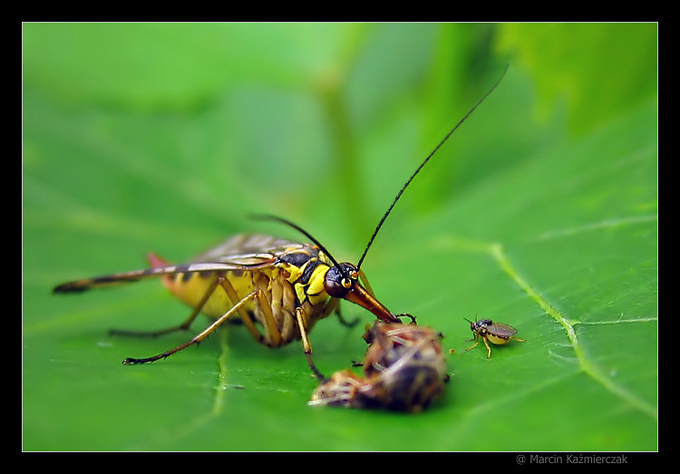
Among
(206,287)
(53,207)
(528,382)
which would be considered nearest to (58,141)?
(53,207)

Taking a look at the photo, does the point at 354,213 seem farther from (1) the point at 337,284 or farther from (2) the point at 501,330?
(2) the point at 501,330

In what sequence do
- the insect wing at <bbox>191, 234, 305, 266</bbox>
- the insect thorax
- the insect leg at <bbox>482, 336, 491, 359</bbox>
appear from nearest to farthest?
the insect leg at <bbox>482, 336, 491, 359</bbox> → the insect thorax → the insect wing at <bbox>191, 234, 305, 266</bbox>

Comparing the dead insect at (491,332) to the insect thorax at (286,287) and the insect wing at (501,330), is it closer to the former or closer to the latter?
the insect wing at (501,330)

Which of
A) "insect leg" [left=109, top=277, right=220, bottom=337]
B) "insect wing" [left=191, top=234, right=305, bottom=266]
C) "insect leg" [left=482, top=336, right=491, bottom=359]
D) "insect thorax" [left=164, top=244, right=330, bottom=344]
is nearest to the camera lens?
"insect leg" [left=482, top=336, right=491, bottom=359]

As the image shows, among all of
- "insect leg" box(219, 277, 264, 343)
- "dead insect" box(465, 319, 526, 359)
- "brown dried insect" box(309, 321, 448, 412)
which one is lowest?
"brown dried insect" box(309, 321, 448, 412)

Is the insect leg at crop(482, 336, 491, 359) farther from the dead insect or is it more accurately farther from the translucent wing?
the translucent wing

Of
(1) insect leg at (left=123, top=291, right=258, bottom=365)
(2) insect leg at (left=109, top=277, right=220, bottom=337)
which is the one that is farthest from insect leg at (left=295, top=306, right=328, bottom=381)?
(2) insect leg at (left=109, top=277, right=220, bottom=337)

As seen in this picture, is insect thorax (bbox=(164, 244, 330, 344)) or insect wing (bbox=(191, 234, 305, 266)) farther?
insect wing (bbox=(191, 234, 305, 266))

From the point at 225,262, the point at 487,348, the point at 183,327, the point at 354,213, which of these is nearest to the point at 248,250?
the point at 225,262
